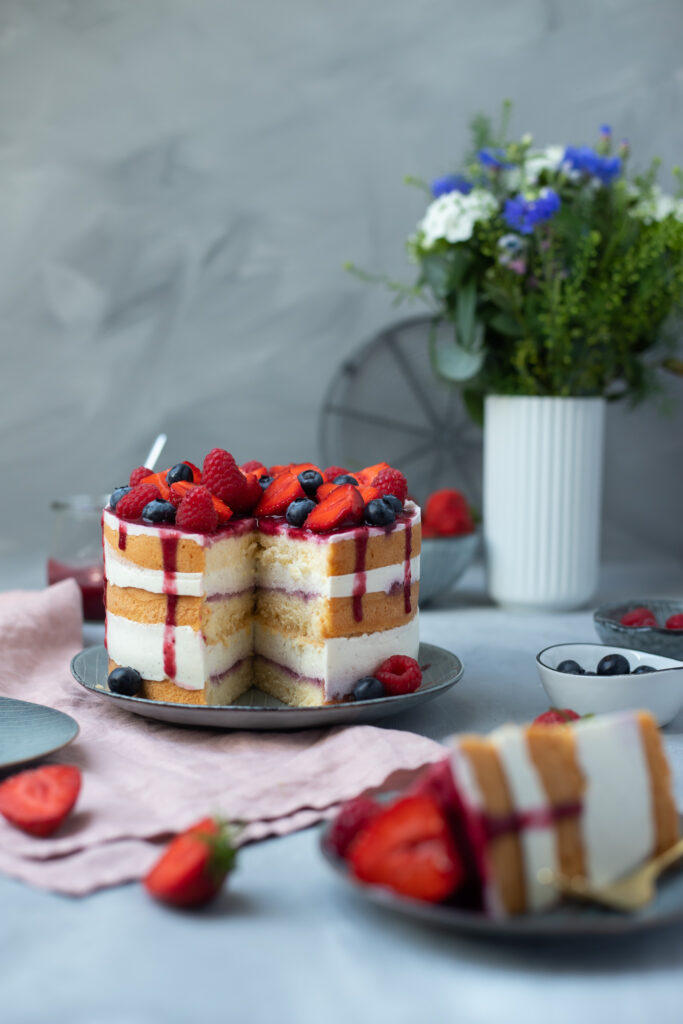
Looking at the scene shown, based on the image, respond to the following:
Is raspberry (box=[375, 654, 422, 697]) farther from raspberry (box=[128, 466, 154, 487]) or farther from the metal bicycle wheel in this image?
the metal bicycle wheel

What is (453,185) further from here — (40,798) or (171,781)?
(40,798)

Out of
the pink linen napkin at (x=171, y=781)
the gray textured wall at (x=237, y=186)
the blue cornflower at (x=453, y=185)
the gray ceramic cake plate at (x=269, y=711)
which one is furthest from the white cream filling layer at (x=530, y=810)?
the gray textured wall at (x=237, y=186)

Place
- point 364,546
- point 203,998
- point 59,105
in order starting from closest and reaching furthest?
point 203,998, point 364,546, point 59,105

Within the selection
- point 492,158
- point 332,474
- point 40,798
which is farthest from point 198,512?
point 492,158

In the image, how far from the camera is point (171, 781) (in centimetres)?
181

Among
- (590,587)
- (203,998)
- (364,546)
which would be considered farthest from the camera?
(590,587)

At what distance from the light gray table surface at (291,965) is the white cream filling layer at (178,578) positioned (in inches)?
25.6

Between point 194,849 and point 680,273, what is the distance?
2356mm

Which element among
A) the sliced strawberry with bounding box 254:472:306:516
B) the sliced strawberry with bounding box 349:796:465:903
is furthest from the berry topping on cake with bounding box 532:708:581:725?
the sliced strawberry with bounding box 254:472:306:516

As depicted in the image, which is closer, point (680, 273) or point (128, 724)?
point (128, 724)

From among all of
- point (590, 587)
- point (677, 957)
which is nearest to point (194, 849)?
point (677, 957)

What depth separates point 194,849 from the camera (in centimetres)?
140

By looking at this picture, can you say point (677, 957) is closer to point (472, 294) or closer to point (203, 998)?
point (203, 998)

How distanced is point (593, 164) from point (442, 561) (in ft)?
4.10
